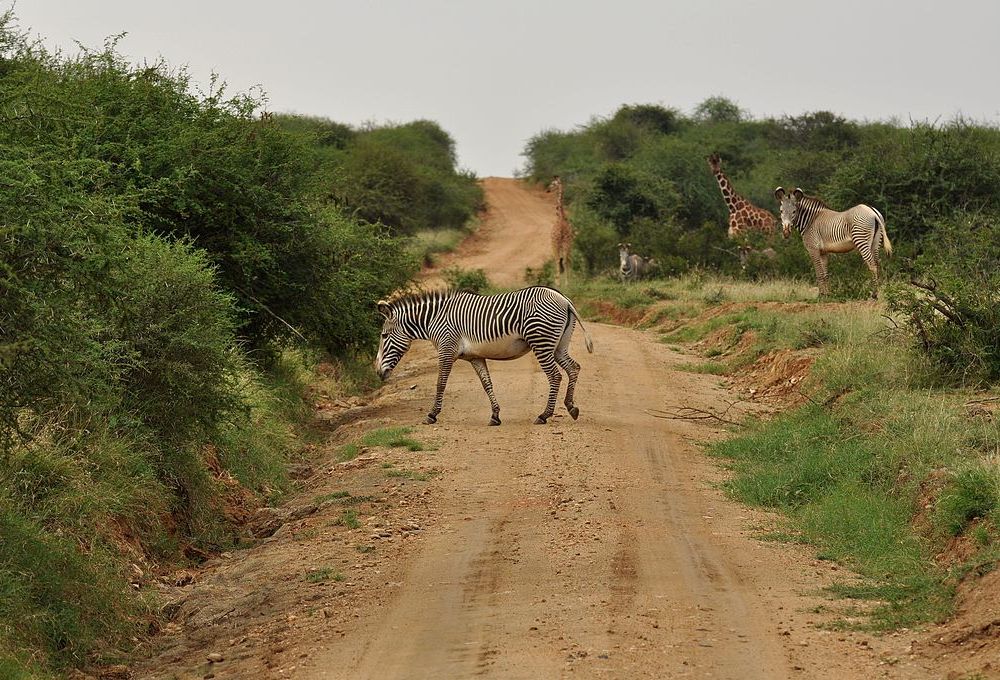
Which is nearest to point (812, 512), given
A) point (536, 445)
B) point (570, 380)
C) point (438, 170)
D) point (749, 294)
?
point (536, 445)

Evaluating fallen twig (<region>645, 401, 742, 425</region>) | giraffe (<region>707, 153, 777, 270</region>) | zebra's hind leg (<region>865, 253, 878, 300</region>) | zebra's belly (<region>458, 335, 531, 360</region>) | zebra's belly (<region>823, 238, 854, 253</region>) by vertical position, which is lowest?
fallen twig (<region>645, 401, 742, 425</region>)

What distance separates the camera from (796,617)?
26.9 ft

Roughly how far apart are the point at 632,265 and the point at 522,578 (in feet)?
73.4

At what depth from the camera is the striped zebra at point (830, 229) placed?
22.7 meters

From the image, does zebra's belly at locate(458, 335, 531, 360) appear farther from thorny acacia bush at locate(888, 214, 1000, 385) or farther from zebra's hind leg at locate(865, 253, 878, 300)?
zebra's hind leg at locate(865, 253, 878, 300)

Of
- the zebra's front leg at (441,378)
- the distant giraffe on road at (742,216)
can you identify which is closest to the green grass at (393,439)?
the zebra's front leg at (441,378)

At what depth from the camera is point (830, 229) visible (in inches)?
925

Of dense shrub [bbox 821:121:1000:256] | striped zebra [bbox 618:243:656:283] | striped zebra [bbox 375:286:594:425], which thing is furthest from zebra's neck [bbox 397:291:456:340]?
striped zebra [bbox 618:243:656:283]

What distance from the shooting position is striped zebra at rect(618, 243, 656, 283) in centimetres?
3100

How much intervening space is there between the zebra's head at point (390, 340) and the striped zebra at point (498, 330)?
9.5 inches

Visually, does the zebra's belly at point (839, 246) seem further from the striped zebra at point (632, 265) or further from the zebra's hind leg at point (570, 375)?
the zebra's hind leg at point (570, 375)

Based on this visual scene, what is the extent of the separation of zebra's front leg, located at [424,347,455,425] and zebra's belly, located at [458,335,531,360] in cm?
15

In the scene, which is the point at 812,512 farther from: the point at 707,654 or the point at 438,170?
the point at 438,170

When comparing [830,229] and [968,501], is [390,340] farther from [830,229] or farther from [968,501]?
[830,229]
